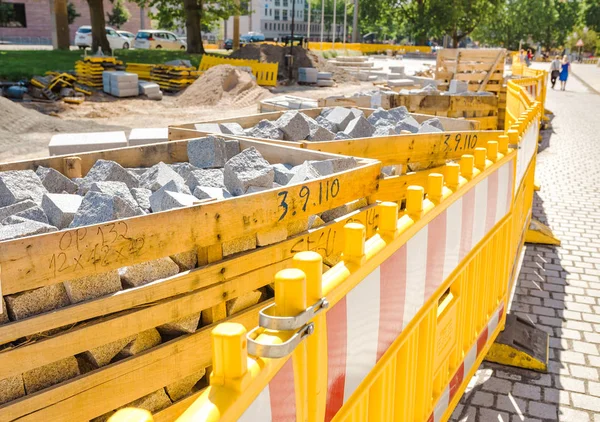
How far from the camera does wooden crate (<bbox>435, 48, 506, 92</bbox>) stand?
1605 cm

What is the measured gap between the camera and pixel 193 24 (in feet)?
118

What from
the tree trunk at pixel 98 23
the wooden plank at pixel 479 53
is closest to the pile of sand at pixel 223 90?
the wooden plank at pixel 479 53

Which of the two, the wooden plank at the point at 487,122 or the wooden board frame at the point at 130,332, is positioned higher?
the wooden plank at the point at 487,122

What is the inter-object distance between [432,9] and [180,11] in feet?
114

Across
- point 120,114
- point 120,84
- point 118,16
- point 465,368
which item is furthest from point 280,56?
point 118,16

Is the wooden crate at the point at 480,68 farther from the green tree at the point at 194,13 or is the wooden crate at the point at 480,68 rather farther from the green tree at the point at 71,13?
the green tree at the point at 71,13

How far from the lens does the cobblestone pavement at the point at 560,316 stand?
4.35 metres

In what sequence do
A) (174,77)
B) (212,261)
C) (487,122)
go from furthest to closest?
(174,77) < (487,122) < (212,261)

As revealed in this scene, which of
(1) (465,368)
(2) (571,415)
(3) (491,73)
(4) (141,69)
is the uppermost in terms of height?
(3) (491,73)

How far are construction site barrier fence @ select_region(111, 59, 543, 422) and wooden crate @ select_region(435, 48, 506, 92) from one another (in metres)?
12.1

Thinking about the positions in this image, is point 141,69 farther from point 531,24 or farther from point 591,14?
point 591,14

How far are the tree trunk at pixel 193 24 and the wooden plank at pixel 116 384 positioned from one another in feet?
116

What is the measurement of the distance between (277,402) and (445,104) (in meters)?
9.21

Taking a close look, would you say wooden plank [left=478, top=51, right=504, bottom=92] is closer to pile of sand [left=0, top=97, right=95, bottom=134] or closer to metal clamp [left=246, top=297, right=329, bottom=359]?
pile of sand [left=0, top=97, right=95, bottom=134]
